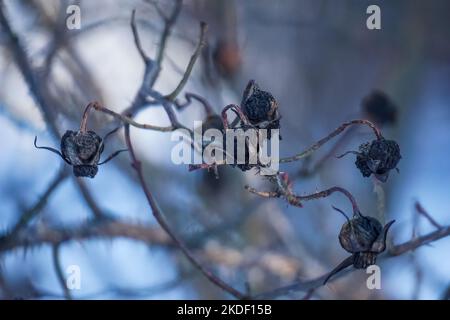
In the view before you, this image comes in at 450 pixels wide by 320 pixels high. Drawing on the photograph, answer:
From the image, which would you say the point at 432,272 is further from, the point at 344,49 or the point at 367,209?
the point at 344,49

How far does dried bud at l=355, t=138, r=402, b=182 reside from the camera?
62cm

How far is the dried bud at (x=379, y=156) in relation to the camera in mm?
621

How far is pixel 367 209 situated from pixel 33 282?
46 centimetres

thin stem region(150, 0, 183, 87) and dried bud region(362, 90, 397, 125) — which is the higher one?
thin stem region(150, 0, 183, 87)

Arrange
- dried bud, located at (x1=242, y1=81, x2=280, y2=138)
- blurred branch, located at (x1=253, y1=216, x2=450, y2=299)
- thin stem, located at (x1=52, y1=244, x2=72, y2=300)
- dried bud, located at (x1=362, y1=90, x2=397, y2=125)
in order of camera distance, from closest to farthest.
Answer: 1. dried bud, located at (x1=242, y1=81, x2=280, y2=138)
2. blurred branch, located at (x1=253, y1=216, x2=450, y2=299)
3. thin stem, located at (x1=52, y1=244, x2=72, y2=300)
4. dried bud, located at (x1=362, y1=90, x2=397, y2=125)

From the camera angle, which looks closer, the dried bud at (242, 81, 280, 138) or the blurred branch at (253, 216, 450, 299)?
the dried bud at (242, 81, 280, 138)

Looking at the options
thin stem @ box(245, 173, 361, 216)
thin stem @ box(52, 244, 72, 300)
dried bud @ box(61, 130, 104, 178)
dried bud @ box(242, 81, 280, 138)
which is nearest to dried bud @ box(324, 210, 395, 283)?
thin stem @ box(245, 173, 361, 216)

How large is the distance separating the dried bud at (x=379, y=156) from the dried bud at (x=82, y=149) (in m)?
0.25

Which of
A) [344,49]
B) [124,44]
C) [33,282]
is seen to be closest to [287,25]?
[344,49]

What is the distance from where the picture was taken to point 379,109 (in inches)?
42.3

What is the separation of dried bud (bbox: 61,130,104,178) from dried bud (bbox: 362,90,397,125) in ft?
1.77

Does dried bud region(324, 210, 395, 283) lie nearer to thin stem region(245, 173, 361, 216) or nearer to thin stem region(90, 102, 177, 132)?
thin stem region(245, 173, 361, 216)

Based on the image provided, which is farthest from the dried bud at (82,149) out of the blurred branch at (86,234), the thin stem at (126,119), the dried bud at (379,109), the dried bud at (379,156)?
the dried bud at (379,109)

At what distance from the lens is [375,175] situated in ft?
2.14
